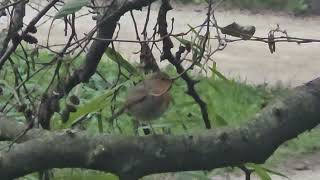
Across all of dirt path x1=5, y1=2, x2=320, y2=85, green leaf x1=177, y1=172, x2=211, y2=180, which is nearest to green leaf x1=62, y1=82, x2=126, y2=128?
Result: green leaf x1=177, y1=172, x2=211, y2=180

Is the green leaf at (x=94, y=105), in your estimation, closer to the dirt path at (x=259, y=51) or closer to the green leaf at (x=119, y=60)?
the green leaf at (x=119, y=60)

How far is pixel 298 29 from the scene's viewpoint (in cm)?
789

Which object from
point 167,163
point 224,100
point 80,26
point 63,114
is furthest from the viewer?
point 80,26

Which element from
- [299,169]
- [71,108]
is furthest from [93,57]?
[299,169]

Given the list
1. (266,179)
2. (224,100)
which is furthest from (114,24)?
(224,100)

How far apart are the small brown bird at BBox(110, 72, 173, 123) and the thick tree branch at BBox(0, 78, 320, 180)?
8 cm

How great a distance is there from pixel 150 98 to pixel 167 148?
4.5 inches

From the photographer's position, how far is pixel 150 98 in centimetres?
156

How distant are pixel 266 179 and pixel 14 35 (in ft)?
2.12

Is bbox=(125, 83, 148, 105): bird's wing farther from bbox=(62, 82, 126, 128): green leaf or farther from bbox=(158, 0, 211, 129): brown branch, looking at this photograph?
bbox=(158, 0, 211, 129): brown branch

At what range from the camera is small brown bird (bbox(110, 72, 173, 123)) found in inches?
59.7

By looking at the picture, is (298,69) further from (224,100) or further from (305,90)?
(305,90)

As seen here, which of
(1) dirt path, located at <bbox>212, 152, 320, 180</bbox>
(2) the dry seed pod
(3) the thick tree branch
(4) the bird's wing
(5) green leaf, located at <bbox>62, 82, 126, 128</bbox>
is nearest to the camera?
(3) the thick tree branch

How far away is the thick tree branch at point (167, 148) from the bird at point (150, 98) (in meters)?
0.08
